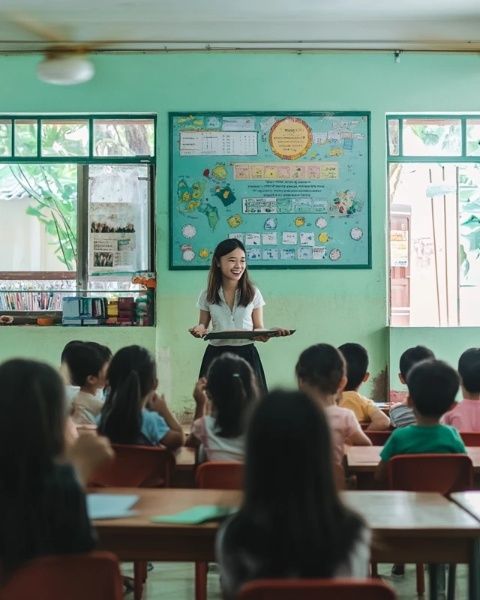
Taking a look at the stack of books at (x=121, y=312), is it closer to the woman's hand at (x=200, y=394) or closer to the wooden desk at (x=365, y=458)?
the woman's hand at (x=200, y=394)

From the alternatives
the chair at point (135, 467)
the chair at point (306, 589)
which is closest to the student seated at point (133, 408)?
the chair at point (135, 467)

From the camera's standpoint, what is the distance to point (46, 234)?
7145 mm

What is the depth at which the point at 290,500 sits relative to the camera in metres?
1.63

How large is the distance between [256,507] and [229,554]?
4.5 inches

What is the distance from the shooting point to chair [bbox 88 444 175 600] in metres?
3.03

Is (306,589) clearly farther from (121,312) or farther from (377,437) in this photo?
(121,312)

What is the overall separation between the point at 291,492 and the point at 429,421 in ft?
5.23

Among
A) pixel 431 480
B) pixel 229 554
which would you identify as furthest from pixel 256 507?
pixel 431 480

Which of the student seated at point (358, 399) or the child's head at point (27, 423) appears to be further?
the student seated at point (358, 399)

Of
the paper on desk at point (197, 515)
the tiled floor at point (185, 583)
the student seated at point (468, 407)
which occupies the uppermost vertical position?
the student seated at point (468, 407)

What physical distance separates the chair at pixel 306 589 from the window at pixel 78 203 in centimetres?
569

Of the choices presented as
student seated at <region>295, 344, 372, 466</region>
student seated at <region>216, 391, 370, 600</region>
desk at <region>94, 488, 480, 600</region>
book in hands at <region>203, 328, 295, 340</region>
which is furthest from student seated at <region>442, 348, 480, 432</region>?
student seated at <region>216, 391, 370, 600</region>

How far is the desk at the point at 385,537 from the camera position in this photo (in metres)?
2.11

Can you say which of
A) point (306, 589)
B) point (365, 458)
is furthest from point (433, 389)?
point (306, 589)
